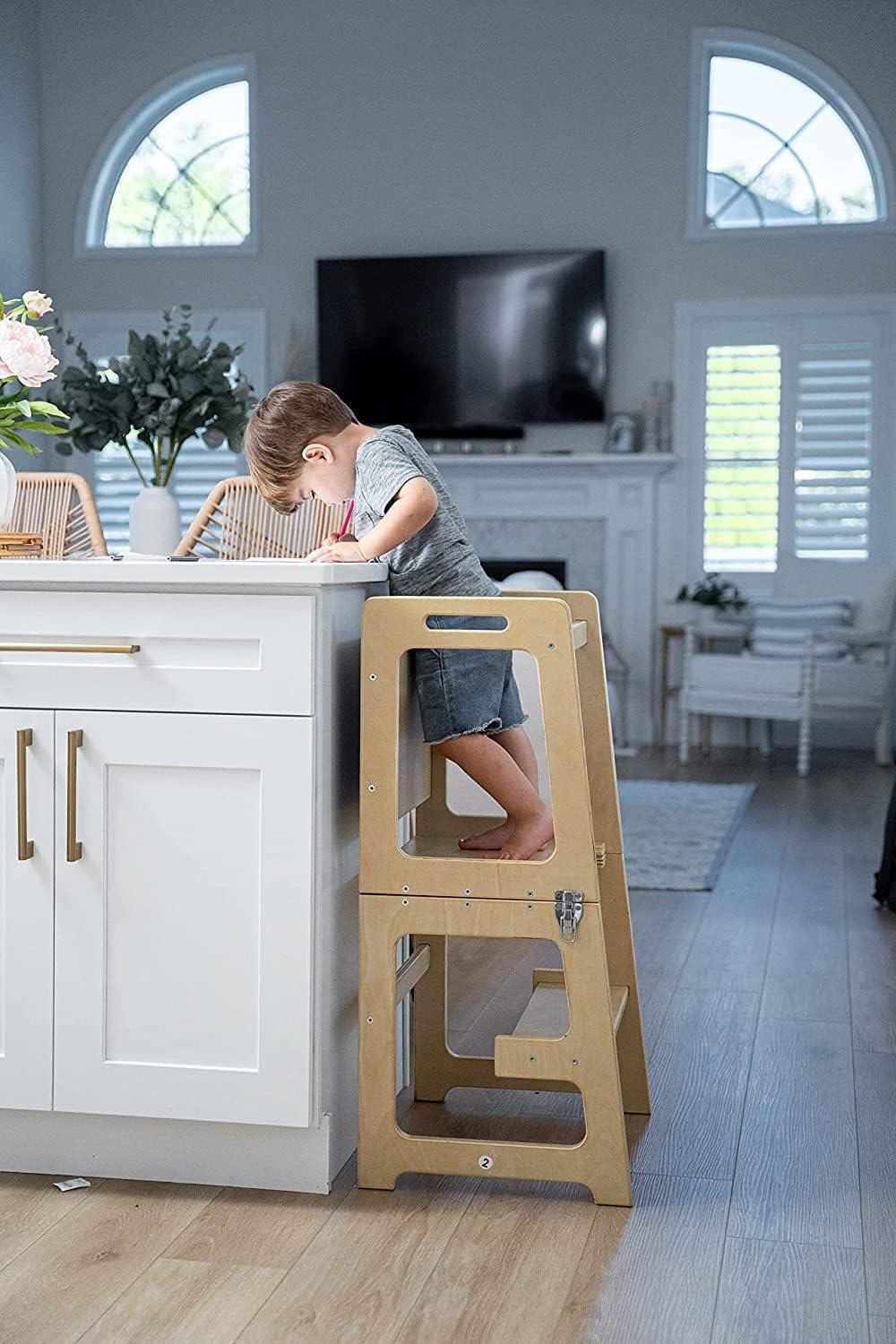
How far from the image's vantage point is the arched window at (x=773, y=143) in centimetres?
750

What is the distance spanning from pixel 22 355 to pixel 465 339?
592 centimetres

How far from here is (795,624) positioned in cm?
722

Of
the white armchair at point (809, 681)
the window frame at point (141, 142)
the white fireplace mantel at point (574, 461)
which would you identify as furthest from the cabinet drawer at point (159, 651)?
the window frame at point (141, 142)

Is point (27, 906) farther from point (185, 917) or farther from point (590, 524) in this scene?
point (590, 524)

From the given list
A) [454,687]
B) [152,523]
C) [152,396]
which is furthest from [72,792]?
[152,396]

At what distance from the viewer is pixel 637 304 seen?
25.4 feet

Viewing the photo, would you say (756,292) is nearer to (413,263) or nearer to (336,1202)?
(413,263)

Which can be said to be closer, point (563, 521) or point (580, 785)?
point (580, 785)

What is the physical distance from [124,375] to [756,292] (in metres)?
5.36

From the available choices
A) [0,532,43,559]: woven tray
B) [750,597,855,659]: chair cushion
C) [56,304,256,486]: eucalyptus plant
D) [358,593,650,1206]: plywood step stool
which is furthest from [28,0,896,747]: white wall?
[358,593,650,1206]: plywood step stool

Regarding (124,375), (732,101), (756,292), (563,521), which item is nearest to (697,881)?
(124,375)

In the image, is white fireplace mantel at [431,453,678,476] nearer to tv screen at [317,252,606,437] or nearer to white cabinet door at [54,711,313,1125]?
tv screen at [317,252,606,437]

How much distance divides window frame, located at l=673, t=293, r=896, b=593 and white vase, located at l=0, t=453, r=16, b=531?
5.71 metres

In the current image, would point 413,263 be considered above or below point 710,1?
below
